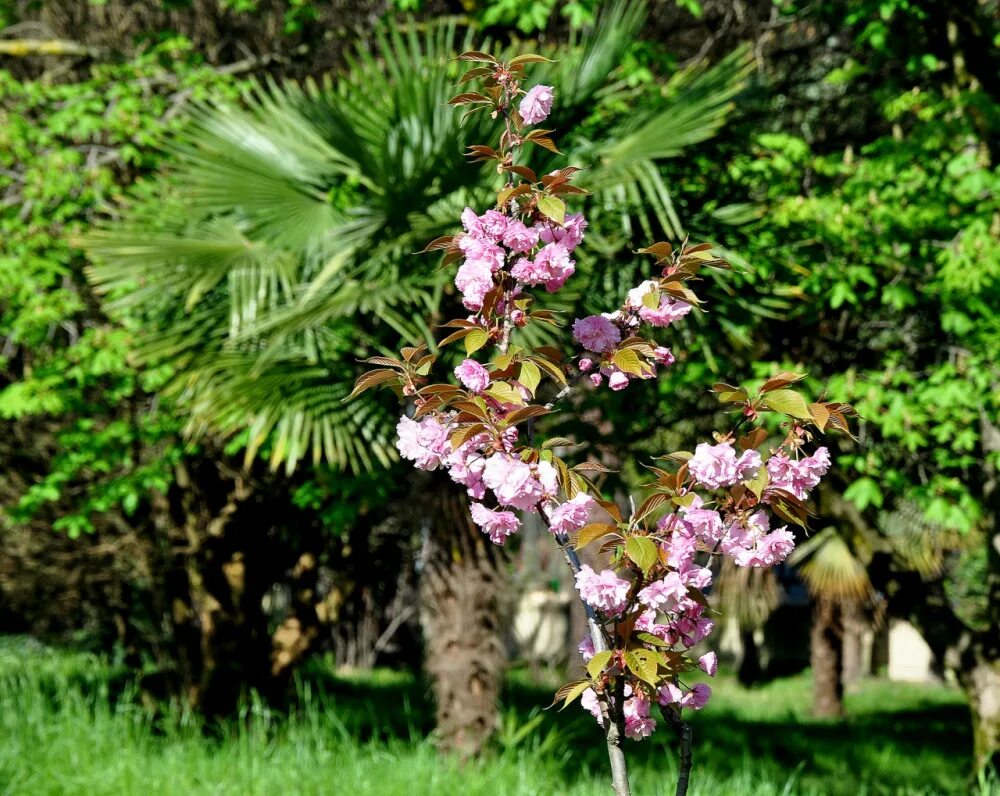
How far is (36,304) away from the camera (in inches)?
260

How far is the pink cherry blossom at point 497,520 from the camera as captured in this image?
2.19 meters

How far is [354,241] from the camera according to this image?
595 centimetres

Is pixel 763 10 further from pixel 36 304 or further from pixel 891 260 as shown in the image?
pixel 36 304

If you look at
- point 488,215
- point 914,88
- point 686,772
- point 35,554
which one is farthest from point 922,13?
point 35,554

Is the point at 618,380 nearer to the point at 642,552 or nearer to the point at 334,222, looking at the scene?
the point at 642,552

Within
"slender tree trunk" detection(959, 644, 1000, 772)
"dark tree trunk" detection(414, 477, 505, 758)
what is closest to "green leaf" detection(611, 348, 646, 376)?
"dark tree trunk" detection(414, 477, 505, 758)

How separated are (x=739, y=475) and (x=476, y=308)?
2.09 ft

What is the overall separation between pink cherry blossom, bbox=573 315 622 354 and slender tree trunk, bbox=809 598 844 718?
1119 centimetres

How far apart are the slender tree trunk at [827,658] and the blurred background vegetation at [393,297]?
3342 mm

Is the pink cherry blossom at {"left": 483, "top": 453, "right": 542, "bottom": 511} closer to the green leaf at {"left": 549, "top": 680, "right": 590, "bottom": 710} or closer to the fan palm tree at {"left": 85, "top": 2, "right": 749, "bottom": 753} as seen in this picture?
the green leaf at {"left": 549, "top": 680, "right": 590, "bottom": 710}

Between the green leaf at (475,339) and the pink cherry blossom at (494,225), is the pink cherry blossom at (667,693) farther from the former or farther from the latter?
the pink cherry blossom at (494,225)

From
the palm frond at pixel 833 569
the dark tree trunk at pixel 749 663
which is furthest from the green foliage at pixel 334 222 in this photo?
the dark tree trunk at pixel 749 663

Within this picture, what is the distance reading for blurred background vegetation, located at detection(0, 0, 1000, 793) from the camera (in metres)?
5.71

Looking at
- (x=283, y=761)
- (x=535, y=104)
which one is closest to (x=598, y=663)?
(x=535, y=104)
